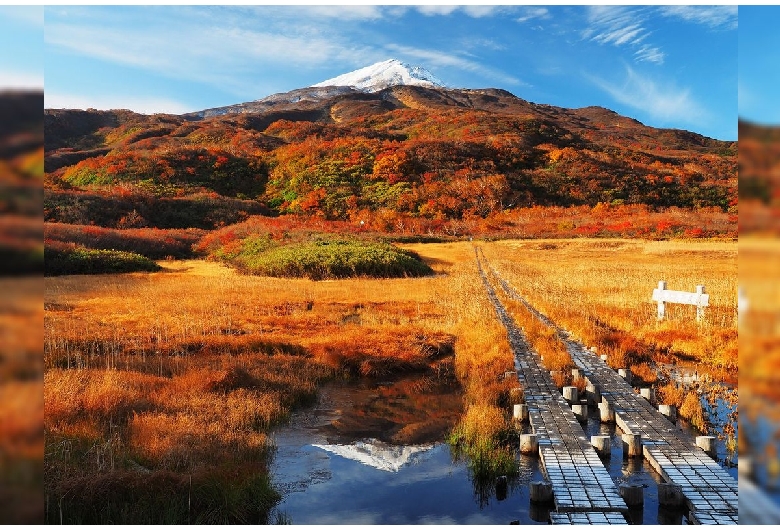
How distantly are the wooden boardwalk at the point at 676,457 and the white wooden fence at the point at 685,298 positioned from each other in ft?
20.3

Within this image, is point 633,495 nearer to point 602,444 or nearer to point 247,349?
point 602,444

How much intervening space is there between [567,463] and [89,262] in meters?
28.7

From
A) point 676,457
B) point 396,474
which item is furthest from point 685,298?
point 396,474

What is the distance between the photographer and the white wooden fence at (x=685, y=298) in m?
16.3

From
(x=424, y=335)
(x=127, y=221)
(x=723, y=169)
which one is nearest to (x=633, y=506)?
(x=424, y=335)

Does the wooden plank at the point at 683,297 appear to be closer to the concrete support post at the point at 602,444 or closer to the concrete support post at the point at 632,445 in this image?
the concrete support post at the point at 632,445

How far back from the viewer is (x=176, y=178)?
65625 millimetres

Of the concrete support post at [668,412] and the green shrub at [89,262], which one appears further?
the green shrub at [89,262]

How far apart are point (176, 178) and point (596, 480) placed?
65.1 meters

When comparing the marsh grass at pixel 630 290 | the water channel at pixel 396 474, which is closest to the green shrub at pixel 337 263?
the marsh grass at pixel 630 290

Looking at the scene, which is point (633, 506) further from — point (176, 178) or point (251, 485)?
point (176, 178)

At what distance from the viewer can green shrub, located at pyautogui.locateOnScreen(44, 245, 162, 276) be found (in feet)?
97.0

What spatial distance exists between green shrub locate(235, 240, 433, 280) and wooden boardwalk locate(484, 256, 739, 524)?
17981 mm

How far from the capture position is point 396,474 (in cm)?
833
